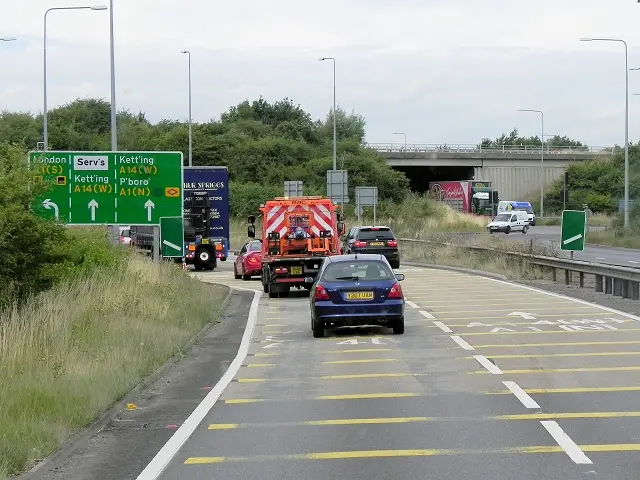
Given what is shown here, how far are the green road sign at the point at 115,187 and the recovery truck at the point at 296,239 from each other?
4500mm

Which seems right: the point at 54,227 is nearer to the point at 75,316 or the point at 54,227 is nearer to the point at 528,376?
the point at 75,316

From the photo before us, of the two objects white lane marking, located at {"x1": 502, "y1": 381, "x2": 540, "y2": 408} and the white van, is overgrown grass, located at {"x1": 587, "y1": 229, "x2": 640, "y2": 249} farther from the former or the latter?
white lane marking, located at {"x1": 502, "y1": 381, "x2": 540, "y2": 408}

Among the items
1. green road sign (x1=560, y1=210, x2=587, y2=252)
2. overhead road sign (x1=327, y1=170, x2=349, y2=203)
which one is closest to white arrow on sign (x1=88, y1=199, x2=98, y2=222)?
green road sign (x1=560, y1=210, x2=587, y2=252)

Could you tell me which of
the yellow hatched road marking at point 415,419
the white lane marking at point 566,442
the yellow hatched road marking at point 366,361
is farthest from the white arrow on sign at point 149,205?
the white lane marking at point 566,442

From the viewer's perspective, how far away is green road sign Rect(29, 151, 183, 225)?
26.8m

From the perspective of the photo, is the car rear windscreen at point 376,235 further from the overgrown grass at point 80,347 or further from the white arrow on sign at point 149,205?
the overgrown grass at point 80,347

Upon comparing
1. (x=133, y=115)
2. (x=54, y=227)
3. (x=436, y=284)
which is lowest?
(x=436, y=284)

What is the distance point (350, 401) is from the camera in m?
12.2

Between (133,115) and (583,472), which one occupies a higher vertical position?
(133,115)

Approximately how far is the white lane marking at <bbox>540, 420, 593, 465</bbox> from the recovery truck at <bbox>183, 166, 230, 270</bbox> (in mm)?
35965

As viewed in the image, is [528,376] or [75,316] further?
[75,316]

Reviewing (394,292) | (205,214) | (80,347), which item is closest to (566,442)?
(80,347)

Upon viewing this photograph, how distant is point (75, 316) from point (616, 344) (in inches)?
327

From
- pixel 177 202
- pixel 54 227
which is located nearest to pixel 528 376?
pixel 54 227
